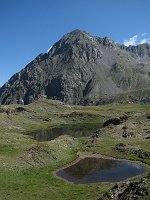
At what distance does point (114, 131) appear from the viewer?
13888 centimetres

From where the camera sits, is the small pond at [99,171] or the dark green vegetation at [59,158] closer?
the dark green vegetation at [59,158]

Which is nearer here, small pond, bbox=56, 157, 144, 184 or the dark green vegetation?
the dark green vegetation

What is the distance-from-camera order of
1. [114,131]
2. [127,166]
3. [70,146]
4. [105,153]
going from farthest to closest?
1. [114,131]
2. [70,146]
3. [105,153]
4. [127,166]

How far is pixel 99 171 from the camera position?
84062 mm

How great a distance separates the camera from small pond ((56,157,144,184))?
249ft

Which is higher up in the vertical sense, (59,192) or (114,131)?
(114,131)

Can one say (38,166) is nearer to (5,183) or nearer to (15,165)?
(15,165)

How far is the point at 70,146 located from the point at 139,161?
108 feet

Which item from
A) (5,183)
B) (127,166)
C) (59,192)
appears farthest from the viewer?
(127,166)

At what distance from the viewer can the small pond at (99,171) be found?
76000 mm

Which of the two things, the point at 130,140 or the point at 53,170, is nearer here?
the point at 53,170

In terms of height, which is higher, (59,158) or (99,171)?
(59,158)

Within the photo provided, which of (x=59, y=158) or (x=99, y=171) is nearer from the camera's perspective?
(x=99, y=171)

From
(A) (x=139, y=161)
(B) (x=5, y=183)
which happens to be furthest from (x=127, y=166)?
(B) (x=5, y=183)
